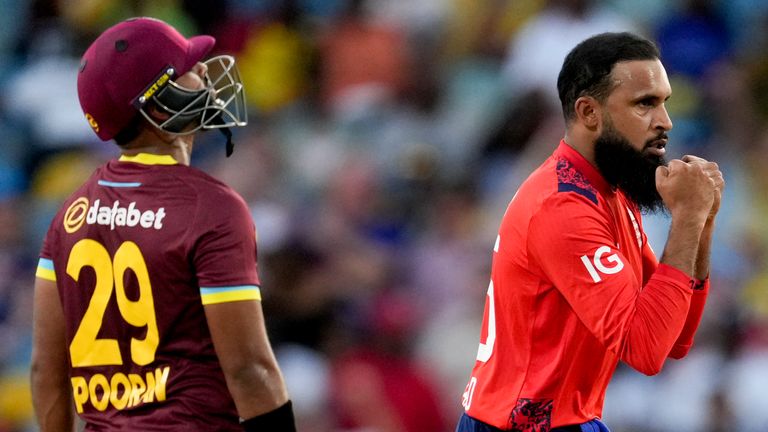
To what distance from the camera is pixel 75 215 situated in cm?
400

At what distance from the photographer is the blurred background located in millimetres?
A: 7188

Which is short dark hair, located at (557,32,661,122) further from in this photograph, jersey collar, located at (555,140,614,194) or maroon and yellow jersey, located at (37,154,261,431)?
maroon and yellow jersey, located at (37,154,261,431)

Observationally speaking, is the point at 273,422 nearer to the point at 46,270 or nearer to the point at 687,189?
the point at 46,270

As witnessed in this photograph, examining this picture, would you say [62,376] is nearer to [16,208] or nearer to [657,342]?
[657,342]

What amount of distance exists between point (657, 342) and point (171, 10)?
287 inches

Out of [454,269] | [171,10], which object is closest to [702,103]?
[454,269]

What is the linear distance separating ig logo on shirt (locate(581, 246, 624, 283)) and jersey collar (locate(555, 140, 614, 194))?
323 millimetres

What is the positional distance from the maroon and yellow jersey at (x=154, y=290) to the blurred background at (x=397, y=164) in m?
3.23

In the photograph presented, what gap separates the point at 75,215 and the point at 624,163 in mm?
1679

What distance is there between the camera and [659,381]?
284 inches

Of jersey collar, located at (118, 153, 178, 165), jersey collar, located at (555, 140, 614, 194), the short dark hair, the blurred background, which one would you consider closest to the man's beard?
jersey collar, located at (555, 140, 614, 194)

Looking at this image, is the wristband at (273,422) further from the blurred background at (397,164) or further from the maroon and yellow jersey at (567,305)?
the blurred background at (397,164)

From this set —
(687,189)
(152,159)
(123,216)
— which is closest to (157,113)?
(152,159)

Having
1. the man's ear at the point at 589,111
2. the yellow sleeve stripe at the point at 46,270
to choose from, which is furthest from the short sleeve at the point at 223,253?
the man's ear at the point at 589,111
